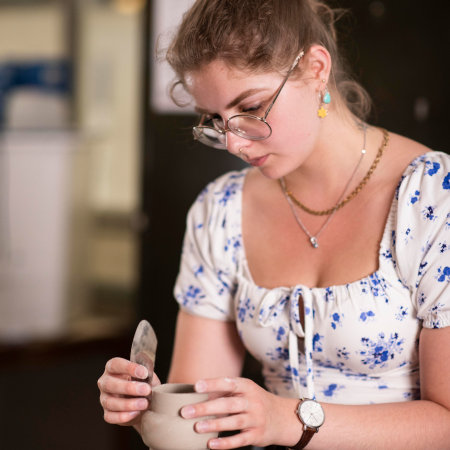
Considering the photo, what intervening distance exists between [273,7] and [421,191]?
39 cm

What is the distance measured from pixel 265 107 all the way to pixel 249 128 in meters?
0.05

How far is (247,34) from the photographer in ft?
3.73

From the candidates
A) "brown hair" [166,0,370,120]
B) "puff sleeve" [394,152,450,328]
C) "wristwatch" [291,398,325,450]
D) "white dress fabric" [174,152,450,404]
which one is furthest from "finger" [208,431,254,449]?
"brown hair" [166,0,370,120]

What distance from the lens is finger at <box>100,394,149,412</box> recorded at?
3.44ft

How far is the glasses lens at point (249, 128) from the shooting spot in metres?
1.18

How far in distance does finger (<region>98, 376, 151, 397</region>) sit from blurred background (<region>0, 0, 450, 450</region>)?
0.78 meters

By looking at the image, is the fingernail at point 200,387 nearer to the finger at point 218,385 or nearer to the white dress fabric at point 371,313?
the finger at point 218,385

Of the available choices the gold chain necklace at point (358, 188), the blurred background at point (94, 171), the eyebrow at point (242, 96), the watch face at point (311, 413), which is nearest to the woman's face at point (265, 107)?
the eyebrow at point (242, 96)

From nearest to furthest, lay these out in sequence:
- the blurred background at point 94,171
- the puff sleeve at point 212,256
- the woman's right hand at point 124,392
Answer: the woman's right hand at point 124,392 → the puff sleeve at point 212,256 → the blurred background at point 94,171

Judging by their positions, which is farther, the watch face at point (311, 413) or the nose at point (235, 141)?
the nose at point (235, 141)

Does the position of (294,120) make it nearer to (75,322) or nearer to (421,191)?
(421,191)

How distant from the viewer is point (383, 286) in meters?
1.20

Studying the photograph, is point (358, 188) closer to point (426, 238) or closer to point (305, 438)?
point (426, 238)

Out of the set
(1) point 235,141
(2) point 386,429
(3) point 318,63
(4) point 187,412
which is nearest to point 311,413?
(2) point 386,429
